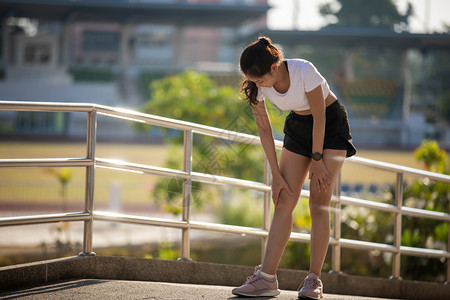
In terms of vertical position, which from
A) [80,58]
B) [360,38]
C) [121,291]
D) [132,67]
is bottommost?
[121,291]

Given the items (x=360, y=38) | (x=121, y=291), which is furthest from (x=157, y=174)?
(x=360, y=38)

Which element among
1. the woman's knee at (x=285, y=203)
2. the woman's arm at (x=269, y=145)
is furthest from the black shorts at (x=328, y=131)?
the woman's knee at (x=285, y=203)

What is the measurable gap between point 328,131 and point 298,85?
317mm

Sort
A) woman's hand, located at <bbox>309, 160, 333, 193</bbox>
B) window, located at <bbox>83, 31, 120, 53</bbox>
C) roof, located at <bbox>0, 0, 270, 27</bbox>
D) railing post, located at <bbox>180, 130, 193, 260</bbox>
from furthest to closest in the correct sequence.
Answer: window, located at <bbox>83, 31, 120, 53</bbox>, roof, located at <bbox>0, 0, 270, 27</bbox>, railing post, located at <bbox>180, 130, 193, 260</bbox>, woman's hand, located at <bbox>309, 160, 333, 193</bbox>

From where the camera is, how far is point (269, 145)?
3289 millimetres

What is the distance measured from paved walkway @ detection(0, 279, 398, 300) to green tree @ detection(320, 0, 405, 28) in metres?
44.2

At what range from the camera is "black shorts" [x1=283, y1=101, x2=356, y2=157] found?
3.22 meters

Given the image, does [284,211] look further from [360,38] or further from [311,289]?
[360,38]

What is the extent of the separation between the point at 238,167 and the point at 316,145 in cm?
1154

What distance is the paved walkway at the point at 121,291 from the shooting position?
10.1ft

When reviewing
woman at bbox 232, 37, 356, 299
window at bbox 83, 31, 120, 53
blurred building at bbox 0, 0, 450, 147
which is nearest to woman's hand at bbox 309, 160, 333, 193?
woman at bbox 232, 37, 356, 299

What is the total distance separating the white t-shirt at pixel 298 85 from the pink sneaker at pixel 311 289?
0.85 meters

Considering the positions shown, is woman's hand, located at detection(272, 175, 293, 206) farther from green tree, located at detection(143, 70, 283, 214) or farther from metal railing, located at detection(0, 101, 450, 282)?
green tree, located at detection(143, 70, 283, 214)

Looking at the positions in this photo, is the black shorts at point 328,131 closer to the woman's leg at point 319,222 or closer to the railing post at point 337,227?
the woman's leg at point 319,222
